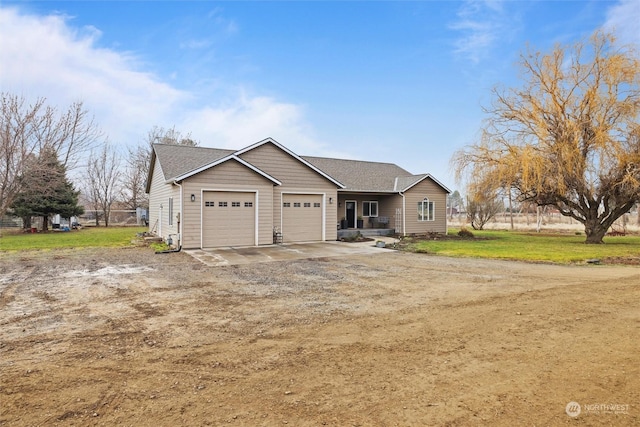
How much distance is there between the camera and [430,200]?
2239cm

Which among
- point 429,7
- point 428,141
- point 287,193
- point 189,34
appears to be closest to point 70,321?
point 287,193

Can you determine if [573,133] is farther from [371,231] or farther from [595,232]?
[371,231]

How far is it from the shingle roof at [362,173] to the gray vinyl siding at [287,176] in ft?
10.6

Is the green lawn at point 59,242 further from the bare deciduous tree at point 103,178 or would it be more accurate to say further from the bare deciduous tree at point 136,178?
the bare deciduous tree at point 136,178

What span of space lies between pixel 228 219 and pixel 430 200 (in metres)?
13.2

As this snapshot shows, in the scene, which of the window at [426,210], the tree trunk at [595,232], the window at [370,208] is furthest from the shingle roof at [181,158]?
the tree trunk at [595,232]

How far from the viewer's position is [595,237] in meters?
17.8

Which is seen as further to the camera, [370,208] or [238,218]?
[370,208]

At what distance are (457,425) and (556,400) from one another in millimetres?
936

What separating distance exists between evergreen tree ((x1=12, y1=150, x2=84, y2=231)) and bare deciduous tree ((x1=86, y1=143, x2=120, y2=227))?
8.99 m

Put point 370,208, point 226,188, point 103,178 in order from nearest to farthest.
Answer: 1. point 226,188
2. point 370,208
3. point 103,178

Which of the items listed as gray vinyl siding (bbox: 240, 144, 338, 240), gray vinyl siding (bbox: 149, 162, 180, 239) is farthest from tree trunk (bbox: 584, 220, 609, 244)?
gray vinyl siding (bbox: 149, 162, 180, 239)

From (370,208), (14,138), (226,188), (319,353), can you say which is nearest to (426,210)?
(370,208)

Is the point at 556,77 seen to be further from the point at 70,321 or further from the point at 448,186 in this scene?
the point at 70,321
